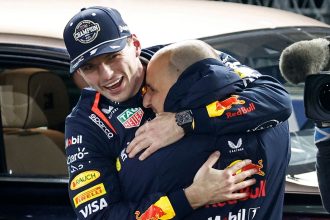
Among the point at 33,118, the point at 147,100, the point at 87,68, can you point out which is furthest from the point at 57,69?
the point at 147,100

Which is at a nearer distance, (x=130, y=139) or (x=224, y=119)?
(x=224, y=119)

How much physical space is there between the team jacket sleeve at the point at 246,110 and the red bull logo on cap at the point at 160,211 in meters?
0.21

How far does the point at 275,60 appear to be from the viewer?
3.41 meters

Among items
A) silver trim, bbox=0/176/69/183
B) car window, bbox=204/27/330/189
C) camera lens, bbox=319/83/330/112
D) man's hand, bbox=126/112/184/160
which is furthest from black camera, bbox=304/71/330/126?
silver trim, bbox=0/176/69/183

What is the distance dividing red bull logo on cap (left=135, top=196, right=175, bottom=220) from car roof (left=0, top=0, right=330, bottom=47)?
2.96 ft

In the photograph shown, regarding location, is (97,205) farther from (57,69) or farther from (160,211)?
(57,69)

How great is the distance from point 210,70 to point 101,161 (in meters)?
0.40

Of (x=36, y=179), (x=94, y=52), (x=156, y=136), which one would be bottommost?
(x=36, y=179)

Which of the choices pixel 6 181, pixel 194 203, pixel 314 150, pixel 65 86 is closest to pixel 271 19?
pixel 314 150

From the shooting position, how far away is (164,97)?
2398 mm

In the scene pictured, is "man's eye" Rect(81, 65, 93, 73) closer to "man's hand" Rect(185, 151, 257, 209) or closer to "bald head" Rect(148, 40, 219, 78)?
"bald head" Rect(148, 40, 219, 78)

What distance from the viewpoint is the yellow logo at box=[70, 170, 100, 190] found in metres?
2.41

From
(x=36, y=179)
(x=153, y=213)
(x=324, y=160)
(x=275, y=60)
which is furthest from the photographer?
(x=275, y=60)

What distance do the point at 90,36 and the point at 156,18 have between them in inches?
41.7
